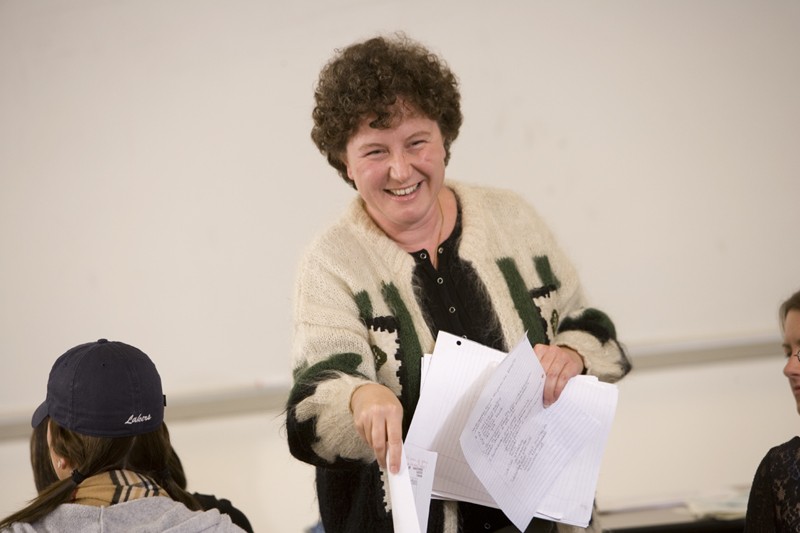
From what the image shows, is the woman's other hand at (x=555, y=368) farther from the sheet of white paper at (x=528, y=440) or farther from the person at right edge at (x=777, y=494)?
the person at right edge at (x=777, y=494)

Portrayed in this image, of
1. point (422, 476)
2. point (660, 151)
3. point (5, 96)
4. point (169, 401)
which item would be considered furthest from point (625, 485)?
point (5, 96)

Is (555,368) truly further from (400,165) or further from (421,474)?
(400,165)

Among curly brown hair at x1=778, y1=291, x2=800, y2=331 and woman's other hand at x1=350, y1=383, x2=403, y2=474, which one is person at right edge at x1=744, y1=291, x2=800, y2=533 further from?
Result: woman's other hand at x1=350, y1=383, x2=403, y2=474

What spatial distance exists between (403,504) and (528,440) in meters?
0.43

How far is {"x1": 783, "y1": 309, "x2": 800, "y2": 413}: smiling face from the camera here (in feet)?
6.24

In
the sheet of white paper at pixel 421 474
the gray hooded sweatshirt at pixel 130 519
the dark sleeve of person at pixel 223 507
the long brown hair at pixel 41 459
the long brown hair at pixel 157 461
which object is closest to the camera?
the sheet of white paper at pixel 421 474

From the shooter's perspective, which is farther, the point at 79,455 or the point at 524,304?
the point at 524,304

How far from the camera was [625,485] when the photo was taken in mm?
3484

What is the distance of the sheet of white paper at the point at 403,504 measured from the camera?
113 cm

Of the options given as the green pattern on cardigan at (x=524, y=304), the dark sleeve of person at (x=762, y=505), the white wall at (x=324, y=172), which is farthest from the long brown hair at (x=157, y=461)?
the white wall at (x=324, y=172)

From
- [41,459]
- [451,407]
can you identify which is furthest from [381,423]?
[41,459]

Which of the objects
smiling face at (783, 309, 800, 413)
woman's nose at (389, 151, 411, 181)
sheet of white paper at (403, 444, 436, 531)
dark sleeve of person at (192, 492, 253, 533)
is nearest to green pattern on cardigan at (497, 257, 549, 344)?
woman's nose at (389, 151, 411, 181)

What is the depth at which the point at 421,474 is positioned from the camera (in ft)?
4.33

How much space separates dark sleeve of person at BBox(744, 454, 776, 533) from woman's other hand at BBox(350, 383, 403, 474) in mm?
866
